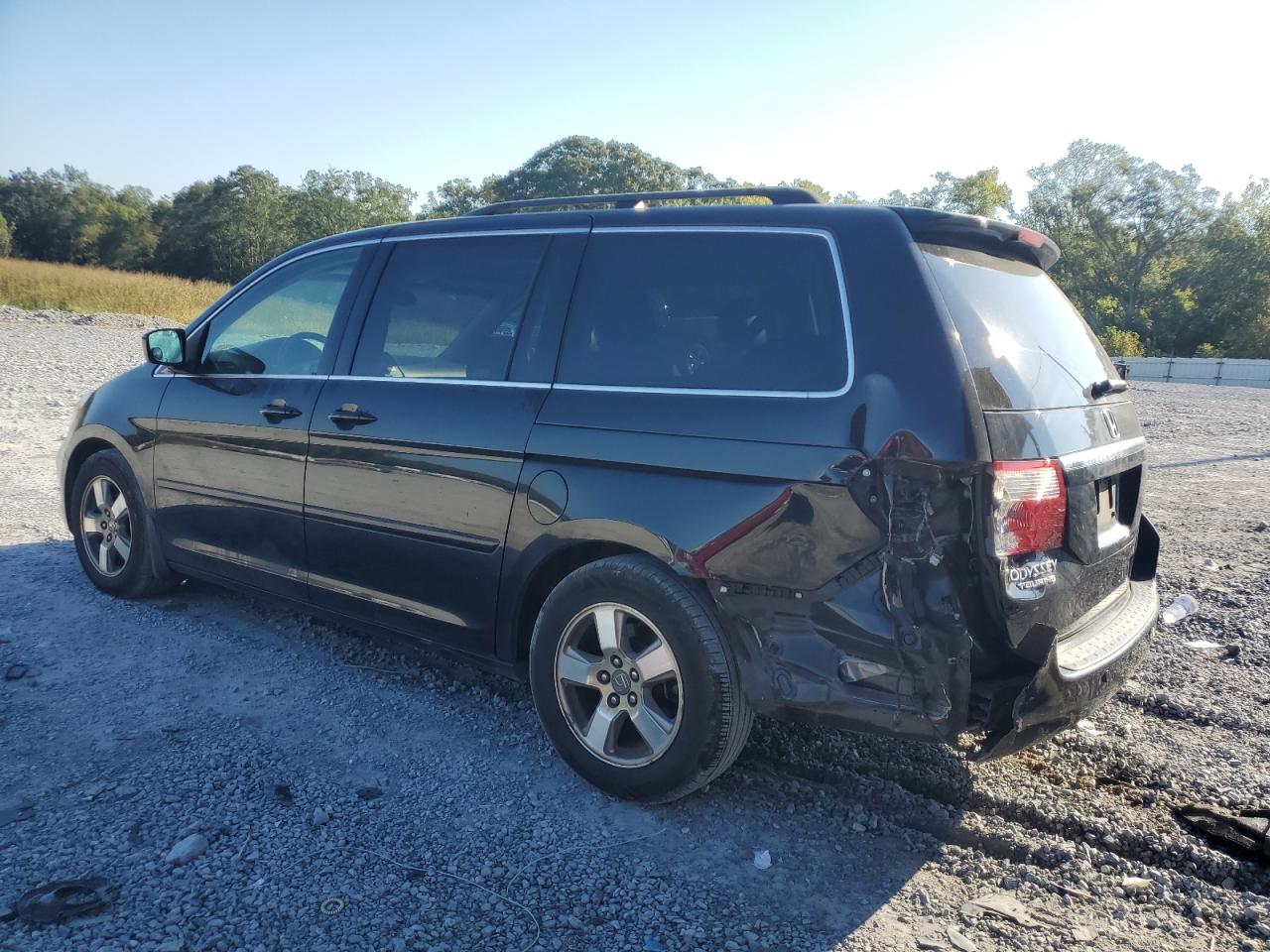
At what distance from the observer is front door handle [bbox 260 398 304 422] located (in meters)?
4.04

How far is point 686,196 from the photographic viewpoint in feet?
11.1

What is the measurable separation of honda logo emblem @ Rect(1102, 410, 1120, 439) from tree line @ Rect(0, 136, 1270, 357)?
4812cm

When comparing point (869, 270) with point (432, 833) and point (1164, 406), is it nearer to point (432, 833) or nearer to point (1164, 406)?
point (432, 833)

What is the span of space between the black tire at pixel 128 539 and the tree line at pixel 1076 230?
1887 inches

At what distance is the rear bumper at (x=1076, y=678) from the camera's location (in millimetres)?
2570

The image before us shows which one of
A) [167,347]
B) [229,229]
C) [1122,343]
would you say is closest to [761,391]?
[167,347]

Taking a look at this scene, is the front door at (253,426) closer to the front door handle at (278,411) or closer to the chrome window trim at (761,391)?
the front door handle at (278,411)

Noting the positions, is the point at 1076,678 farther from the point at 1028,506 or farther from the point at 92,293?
the point at 92,293

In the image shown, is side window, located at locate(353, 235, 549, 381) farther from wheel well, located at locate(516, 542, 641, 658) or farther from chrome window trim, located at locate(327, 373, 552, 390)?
wheel well, located at locate(516, 542, 641, 658)

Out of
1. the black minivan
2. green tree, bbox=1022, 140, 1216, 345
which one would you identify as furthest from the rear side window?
green tree, bbox=1022, 140, 1216, 345

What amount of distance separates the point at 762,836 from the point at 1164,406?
61.5 ft

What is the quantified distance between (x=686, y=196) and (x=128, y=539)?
3.61 metres

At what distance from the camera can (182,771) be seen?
3207 millimetres

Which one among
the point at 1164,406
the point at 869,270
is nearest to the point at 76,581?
the point at 869,270
